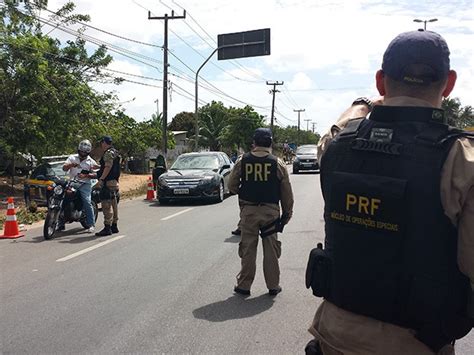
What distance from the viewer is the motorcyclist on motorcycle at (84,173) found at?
9289 mm

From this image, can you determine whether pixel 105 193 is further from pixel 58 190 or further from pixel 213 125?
pixel 213 125

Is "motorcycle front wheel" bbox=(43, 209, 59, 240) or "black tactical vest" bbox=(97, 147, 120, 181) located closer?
"motorcycle front wheel" bbox=(43, 209, 59, 240)

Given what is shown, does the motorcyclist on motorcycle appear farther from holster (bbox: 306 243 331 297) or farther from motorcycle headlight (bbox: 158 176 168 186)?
holster (bbox: 306 243 331 297)

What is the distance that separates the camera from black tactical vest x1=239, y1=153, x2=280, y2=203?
17.8ft

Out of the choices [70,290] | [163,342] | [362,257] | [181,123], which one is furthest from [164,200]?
[181,123]

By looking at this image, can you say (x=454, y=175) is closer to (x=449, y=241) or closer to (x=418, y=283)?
(x=449, y=241)

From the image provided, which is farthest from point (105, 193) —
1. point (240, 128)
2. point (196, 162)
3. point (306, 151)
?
point (240, 128)

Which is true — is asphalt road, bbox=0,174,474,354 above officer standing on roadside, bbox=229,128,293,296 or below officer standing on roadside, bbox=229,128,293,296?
below

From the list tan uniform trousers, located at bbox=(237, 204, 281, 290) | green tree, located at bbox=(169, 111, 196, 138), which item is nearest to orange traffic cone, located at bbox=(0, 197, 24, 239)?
tan uniform trousers, located at bbox=(237, 204, 281, 290)

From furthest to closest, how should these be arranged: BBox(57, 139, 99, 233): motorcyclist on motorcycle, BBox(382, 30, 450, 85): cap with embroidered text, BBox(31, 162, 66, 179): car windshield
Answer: BBox(31, 162, 66, 179): car windshield, BBox(57, 139, 99, 233): motorcyclist on motorcycle, BBox(382, 30, 450, 85): cap with embroidered text

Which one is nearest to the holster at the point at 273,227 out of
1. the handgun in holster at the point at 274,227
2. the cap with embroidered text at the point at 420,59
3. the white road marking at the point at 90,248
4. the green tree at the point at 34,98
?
the handgun in holster at the point at 274,227

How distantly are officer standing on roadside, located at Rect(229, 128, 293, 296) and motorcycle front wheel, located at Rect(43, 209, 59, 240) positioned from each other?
4698 millimetres

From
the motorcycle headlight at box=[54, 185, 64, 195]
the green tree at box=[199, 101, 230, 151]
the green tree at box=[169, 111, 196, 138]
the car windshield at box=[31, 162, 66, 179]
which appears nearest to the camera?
the motorcycle headlight at box=[54, 185, 64, 195]

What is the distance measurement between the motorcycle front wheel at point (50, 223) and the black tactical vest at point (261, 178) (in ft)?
15.8
